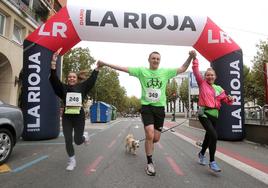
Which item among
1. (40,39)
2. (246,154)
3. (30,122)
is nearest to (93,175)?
(246,154)

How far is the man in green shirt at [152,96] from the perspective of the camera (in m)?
5.08

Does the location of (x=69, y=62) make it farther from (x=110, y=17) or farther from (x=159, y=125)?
(x=159, y=125)

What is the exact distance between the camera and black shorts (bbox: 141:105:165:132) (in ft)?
16.7

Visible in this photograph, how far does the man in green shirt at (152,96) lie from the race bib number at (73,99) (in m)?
0.72

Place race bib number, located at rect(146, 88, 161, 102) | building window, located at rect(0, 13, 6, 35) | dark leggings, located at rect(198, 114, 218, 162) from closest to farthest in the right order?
race bib number, located at rect(146, 88, 161, 102) < dark leggings, located at rect(198, 114, 218, 162) < building window, located at rect(0, 13, 6, 35)

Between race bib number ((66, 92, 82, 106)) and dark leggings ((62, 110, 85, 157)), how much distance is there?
0.79 feet

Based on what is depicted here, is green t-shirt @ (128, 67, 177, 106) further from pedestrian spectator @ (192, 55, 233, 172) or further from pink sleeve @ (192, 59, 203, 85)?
pedestrian spectator @ (192, 55, 233, 172)

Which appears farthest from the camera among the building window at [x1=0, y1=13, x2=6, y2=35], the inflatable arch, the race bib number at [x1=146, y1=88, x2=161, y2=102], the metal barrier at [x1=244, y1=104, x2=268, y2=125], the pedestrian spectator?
the building window at [x1=0, y1=13, x2=6, y2=35]

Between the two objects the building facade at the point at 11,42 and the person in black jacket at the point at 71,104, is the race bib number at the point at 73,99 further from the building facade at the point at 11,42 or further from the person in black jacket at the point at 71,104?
the building facade at the point at 11,42

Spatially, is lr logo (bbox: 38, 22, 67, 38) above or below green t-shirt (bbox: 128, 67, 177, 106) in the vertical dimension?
above

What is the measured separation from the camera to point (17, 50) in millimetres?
19719

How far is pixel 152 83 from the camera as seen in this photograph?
527cm

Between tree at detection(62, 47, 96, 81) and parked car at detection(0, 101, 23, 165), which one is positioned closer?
parked car at detection(0, 101, 23, 165)

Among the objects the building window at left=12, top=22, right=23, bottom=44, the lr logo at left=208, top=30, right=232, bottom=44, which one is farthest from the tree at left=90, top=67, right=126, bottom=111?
the lr logo at left=208, top=30, right=232, bottom=44
